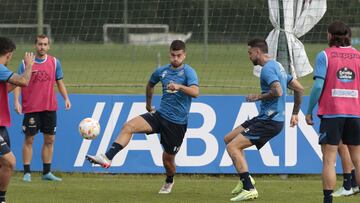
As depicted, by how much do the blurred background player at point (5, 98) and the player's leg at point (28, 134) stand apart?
8.78ft

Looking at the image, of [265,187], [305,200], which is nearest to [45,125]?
[265,187]

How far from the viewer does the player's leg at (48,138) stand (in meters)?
12.5

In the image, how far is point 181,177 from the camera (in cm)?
1321

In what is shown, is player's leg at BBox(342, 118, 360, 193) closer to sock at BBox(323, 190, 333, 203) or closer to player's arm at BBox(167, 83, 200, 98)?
sock at BBox(323, 190, 333, 203)

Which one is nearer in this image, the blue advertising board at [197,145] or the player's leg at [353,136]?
the player's leg at [353,136]

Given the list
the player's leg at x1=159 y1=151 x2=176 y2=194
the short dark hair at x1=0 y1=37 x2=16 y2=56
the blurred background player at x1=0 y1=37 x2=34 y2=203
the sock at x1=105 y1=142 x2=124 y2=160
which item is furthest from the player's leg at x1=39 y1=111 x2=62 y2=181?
the short dark hair at x1=0 y1=37 x2=16 y2=56

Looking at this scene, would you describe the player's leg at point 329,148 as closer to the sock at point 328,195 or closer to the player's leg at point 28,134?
the sock at point 328,195

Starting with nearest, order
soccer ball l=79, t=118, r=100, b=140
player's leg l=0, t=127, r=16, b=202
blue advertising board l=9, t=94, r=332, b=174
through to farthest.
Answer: player's leg l=0, t=127, r=16, b=202 < soccer ball l=79, t=118, r=100, b=140 < blue advertising board l=9, t=94, r=332, b=174

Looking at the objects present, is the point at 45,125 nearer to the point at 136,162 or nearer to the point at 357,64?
Answer: the point at 136,162

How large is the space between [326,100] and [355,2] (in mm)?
5753

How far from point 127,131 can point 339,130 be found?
8.68 feet

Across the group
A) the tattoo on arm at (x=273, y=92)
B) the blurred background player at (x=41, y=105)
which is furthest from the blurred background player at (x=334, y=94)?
the blurred background player at (x=41, y=105)

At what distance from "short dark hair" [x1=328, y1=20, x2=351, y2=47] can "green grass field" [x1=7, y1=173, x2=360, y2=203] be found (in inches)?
80.5

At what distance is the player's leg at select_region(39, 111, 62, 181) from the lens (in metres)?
12.5
